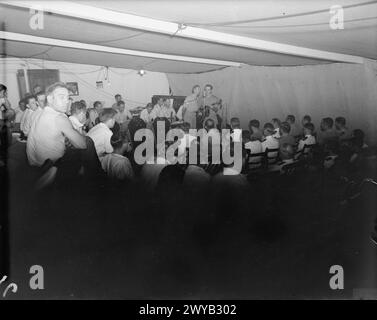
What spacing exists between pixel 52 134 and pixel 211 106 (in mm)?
871

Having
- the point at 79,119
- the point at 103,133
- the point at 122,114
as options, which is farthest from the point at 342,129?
the point at 79,119

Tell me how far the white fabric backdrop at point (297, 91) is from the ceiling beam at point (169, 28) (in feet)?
0.24

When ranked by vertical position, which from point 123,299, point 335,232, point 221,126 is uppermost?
point 221,126

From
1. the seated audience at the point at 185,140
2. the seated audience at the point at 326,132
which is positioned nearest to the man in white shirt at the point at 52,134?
the seated audience at the point at 185,140

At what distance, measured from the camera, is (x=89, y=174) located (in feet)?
7.11

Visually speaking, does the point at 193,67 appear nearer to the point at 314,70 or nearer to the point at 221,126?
the point at 221,126

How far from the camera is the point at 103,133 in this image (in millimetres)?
2174

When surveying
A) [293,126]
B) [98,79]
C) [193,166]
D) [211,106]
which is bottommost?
[193,166]

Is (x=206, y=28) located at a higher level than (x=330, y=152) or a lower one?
higher

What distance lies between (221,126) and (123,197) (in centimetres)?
65

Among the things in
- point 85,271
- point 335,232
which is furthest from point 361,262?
point 85,271

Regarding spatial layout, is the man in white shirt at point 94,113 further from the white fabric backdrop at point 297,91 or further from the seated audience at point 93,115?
the white fabric backdrop at point 297,91

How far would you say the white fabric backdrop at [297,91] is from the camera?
7.14 feet

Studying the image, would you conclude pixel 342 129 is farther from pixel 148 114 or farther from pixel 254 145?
pixel 148 114
